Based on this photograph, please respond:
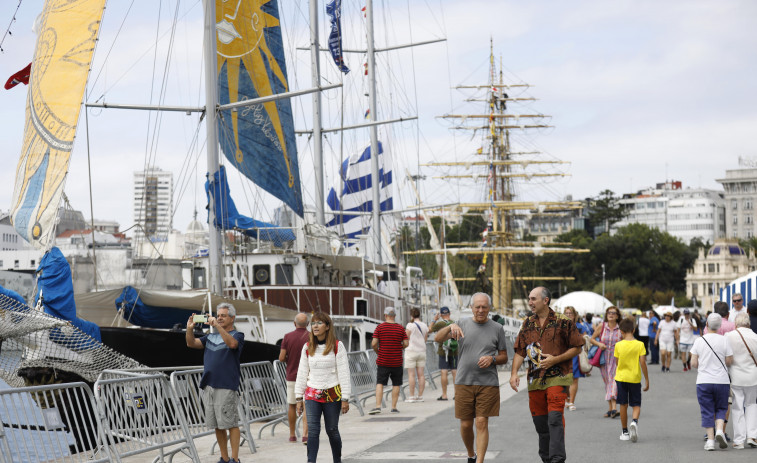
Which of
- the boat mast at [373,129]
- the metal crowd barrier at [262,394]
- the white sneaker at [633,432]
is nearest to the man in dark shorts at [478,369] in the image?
the white sneaker at [633,432]

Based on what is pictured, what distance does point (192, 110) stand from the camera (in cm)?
2278

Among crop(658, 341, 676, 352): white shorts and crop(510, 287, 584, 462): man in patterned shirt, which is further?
crop(658, 341, 676, 352): white shorts

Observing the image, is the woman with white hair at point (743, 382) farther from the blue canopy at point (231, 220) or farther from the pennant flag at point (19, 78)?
the pennant flag at point (19, 78)

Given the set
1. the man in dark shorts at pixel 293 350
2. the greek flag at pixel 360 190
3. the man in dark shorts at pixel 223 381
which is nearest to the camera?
the man in dark shorts at pixel 223 381

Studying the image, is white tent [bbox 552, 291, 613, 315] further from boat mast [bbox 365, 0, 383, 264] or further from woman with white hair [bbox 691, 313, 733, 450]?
woman with white hair [bbox 691, 313, 733, 450]

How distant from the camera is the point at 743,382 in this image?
41.2ft

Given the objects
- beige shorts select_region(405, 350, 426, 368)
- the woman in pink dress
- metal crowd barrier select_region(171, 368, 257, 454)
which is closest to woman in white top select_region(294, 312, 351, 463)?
metal crowd barrier select_region(171, 368, 257, 454)

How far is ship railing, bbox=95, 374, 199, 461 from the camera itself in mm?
9992

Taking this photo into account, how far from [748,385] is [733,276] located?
157921 millimetres

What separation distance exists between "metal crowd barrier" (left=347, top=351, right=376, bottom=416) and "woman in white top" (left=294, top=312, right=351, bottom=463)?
7007 mm

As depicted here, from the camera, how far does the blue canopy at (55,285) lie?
1320cm

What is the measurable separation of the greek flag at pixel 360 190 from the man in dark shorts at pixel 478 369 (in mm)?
32909

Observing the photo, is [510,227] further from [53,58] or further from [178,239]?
[53,58]

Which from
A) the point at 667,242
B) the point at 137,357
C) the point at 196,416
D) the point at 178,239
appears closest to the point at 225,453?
the point at 196,416
